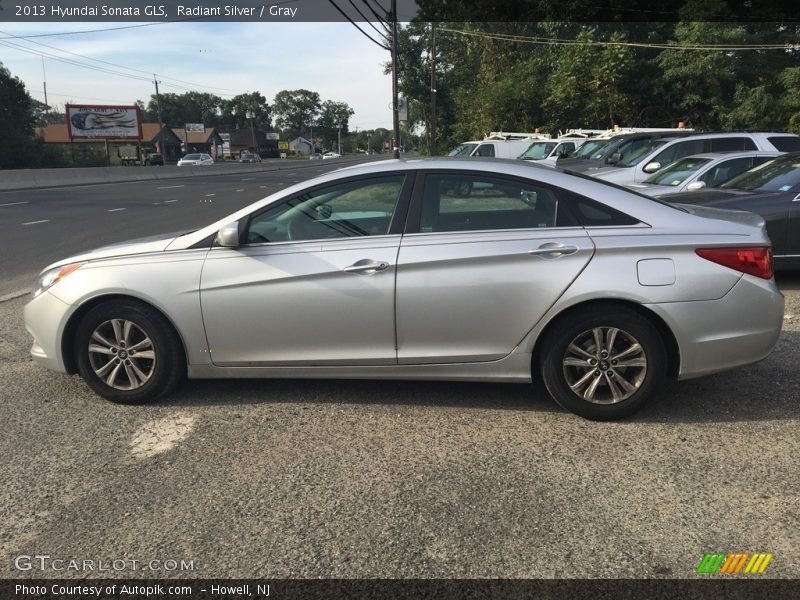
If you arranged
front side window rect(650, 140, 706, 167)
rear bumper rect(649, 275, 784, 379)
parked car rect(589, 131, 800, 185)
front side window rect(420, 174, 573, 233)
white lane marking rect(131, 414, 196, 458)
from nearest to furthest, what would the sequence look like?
white lane marking rect(131, 414, 196, 458) < rear bumper rect(649, 275, 784, 379) < front side window rect(420, 174, 573, 233) < parked car rect(589, 131, 800, 185) < front side window rect(650, 140, 706, 167)

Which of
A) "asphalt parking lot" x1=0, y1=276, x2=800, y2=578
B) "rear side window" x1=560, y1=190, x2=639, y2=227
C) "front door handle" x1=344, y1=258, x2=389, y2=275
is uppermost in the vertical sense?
"rear side window" x1=560, y1=190, x2=639, y2=227

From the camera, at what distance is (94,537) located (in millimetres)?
2916

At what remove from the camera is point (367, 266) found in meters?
4.02

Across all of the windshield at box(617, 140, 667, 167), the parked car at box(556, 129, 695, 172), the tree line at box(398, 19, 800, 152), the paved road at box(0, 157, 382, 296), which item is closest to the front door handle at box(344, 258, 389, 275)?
the paved road at box(0, 157, 382, 296)

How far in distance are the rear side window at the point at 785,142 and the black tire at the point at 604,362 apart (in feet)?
32.4

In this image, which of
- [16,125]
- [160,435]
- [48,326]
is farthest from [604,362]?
[16,125]

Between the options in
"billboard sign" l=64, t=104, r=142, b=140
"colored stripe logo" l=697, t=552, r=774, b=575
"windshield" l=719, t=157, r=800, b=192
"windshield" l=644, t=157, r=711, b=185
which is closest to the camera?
"colored stripe logo" l=697, t=552, r=774, b=575

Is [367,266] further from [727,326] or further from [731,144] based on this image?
[731,144]

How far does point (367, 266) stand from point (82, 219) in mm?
13469

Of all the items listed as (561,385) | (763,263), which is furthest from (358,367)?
(763,263)

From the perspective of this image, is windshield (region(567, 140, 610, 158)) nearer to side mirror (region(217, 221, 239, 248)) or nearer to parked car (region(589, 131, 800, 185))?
parked car (region(589, 131, 800, 185))

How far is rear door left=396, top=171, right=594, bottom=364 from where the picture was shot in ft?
12.9

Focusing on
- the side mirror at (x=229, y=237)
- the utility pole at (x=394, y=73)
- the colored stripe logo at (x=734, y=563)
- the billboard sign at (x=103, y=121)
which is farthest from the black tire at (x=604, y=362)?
the billboard sign at (x=103, y=121)

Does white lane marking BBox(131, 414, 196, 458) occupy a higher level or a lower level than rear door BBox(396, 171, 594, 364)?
lower
